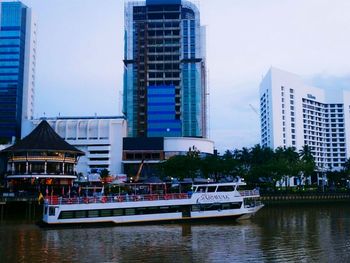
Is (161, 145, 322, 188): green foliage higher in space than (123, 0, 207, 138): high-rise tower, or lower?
lower

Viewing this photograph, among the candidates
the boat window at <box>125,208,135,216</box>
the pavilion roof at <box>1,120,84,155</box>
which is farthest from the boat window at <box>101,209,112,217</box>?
the pavilion roof at <box>1,120,84,155</box>

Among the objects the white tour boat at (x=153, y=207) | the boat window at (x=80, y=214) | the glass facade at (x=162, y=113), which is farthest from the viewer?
the glass facade at (x=162, y=113)

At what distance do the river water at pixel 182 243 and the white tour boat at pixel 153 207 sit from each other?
201 cm

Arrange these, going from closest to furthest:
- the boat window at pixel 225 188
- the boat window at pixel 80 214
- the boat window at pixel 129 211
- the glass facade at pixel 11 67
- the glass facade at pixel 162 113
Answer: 1. the boat window at pixel 80 214
2. the boat window at pixel 129 211
3. the boat window at pixel 225 188
4. the glass facade at pixel 162 113
5. the glass facade at pixel 11 67

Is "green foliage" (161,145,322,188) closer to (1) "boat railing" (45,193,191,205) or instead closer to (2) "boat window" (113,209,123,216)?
(1) "boat railing" (45,193,191,205)

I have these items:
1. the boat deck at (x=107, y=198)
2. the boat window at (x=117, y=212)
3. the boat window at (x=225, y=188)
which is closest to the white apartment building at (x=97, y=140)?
the boat deck at (x=107, y=198)

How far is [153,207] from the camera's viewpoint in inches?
2072

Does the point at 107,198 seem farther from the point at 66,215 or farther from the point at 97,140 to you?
the point at 97,140

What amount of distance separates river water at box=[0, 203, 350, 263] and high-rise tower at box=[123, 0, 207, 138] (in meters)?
100

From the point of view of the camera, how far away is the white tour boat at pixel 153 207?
50656 millimetres

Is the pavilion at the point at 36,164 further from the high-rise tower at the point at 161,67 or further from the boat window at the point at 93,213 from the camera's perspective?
the high-rise tower at the point at 161,67

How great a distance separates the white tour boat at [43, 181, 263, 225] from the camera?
1994 inches

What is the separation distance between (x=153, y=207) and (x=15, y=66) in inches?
4974

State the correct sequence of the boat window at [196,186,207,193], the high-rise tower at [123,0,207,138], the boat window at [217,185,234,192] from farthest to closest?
1. the high-rise tower at [123,0,207,138]
2. the boat window at [196,186,207,193]
3. the boat window at [217,185,234,192]
